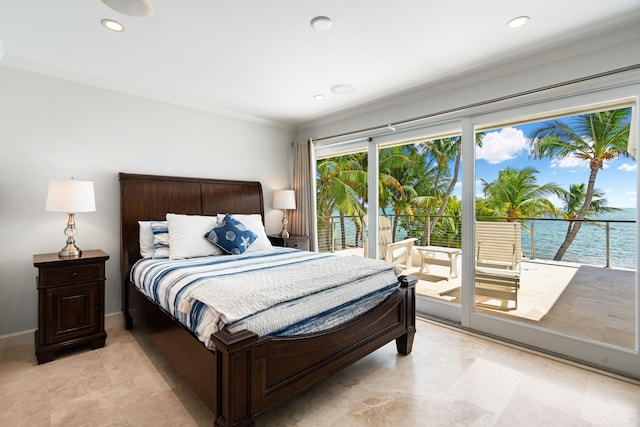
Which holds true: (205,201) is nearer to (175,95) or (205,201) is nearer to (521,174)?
(175,95)

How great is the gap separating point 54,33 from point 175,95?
125 cm

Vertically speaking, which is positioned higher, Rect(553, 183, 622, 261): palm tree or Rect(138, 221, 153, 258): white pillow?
Rect(553, 183, 622, 261): palm tree

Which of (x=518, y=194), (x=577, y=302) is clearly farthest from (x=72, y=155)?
(x=577, y=302)

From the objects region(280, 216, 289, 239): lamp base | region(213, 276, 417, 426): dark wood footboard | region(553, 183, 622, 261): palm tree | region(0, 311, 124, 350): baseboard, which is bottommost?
region(0, 311, 124, 350): baseboard

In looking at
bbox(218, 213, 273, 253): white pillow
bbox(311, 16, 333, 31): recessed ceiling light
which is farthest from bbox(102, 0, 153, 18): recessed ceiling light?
bbox(218, 213, 273, 253): white pillow

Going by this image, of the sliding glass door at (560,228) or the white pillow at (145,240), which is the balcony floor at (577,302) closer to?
the sliding glass door at (560,228)

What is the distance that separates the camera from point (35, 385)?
2.06 m

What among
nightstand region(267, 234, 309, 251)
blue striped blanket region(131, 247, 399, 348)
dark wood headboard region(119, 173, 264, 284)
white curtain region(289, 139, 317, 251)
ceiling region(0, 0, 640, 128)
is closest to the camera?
blue striped blanket region(131, 247, 399, 348)

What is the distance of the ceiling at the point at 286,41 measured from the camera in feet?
6.36

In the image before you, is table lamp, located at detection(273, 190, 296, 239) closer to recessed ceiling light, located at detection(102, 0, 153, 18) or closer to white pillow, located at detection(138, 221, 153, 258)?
white pillow, located at detection(138, 221, 153, 258)

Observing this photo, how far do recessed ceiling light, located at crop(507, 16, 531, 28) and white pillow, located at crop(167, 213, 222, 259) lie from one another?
9.87 feet

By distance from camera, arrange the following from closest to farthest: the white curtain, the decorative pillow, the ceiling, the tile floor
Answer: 1. the tile floor
2. the ceiling
3. the decorative pillow
4. the white curtain

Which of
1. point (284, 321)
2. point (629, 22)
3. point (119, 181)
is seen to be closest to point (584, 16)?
point (629, 22)

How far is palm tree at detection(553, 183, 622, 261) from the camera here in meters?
2.41
